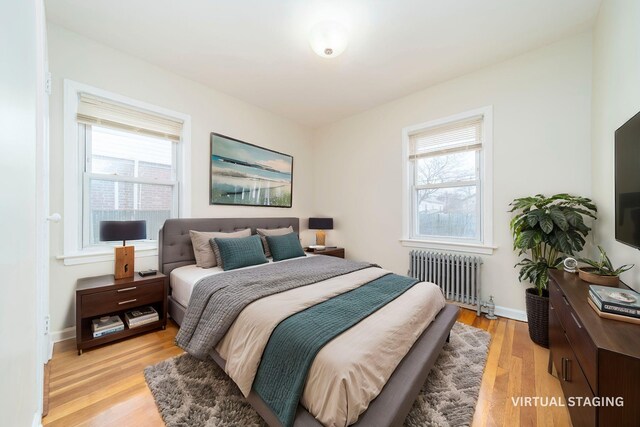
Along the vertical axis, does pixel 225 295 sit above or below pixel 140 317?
above

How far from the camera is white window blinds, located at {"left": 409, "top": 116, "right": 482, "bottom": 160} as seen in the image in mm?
2949

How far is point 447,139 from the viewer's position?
3164 mm

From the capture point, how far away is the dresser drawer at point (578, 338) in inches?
38.2

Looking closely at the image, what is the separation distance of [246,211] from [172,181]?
105 centimetres

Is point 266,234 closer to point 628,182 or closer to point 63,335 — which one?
point 63,335

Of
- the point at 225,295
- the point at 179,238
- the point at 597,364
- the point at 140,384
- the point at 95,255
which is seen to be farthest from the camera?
the point at 179,238

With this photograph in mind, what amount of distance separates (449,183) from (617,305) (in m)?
2.17

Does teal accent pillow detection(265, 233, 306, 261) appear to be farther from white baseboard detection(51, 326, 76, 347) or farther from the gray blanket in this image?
white baseboard detection(51, 326, 76, 347)

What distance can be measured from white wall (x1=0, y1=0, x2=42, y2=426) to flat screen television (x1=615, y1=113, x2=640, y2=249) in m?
2.46

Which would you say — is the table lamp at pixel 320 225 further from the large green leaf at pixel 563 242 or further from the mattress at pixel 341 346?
the large green leaf at pixel 563 242

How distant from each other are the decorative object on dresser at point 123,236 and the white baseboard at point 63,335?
58 centimetres

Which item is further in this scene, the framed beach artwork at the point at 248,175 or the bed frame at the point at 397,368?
the framed beach artwork at the point at 248,175

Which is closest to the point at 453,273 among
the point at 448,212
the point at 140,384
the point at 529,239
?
the point at 448,212

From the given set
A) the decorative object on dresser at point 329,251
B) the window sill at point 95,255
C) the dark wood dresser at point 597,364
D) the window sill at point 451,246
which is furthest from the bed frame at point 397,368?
the decorative object on dresser at point 329,251
